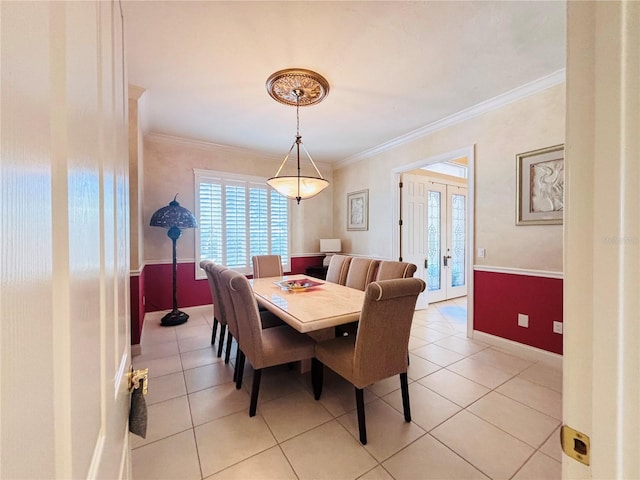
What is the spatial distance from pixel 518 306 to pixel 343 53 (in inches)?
118

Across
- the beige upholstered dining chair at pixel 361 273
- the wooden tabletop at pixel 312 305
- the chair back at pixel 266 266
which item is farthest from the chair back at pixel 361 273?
the chair back at pixel 266 266

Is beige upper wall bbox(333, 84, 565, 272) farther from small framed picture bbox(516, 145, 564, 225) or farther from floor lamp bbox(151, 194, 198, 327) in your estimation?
floor lamp bbox(151, 194, 198, 327)

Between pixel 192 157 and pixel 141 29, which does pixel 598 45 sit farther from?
pixel 192 157

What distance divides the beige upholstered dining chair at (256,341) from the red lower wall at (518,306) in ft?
7.26

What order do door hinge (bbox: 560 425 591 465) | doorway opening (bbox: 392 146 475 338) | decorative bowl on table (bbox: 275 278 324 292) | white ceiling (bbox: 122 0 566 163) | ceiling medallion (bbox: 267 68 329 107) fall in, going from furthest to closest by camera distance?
doorway opening (bbox: 392 146 475 338)
decorative bowl on table (bbox: 275 278 324 292)
ceiling medallion (bbox: 267 68 329 107)
white ceiling (bbox: 122 0 566 163)
door hinge (bbox: 560 425 591 465)

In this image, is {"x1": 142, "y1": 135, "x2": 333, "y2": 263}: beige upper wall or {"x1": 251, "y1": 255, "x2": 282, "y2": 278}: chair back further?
Result: {"x1": 142, "y1": 135, "x2": 333, "y2": 263}: beige upper wall

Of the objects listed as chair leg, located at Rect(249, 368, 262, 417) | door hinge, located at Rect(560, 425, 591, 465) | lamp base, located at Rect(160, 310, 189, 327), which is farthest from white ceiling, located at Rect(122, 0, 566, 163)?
lamp base, located at Rect(160, 310, 189, 327)

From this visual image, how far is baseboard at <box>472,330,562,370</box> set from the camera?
2.53 m

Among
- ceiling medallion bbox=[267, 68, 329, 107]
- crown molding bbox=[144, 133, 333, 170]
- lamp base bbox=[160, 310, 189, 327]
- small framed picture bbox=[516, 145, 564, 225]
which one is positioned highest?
crown molding bbox=[144, 133, 333, 170]

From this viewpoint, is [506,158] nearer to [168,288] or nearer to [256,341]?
[256,341]

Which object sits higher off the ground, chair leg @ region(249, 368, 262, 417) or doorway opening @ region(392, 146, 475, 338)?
doorway opening @ region(392, 146, 475, 338)

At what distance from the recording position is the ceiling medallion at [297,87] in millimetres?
2367

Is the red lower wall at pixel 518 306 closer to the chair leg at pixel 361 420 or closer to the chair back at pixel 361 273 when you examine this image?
the chair back at pixel 361 273

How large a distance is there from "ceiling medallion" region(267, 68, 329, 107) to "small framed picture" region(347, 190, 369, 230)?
2.31 meters
